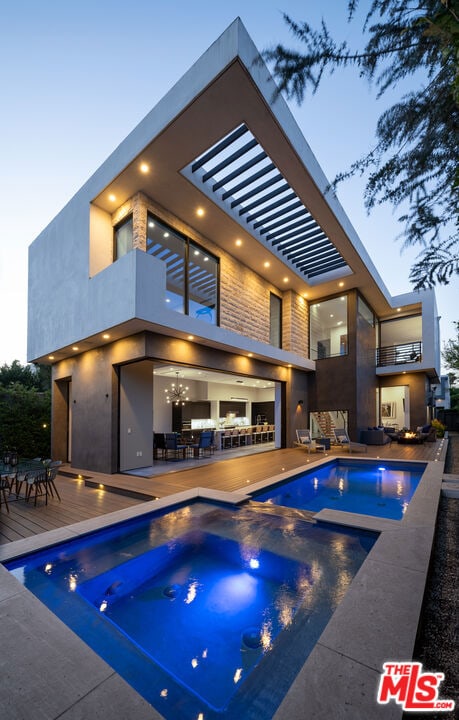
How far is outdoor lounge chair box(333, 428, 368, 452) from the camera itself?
447 inches

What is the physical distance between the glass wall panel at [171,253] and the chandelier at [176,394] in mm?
7258

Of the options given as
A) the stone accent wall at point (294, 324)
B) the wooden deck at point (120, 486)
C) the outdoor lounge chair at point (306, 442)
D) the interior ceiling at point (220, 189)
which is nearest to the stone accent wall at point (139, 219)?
the interior ceiling at point (220, 189)

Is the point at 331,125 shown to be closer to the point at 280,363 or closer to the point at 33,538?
the point at 33,538

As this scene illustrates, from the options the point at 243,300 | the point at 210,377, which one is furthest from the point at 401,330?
the point at 243,300

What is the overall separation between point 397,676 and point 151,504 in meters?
4.00

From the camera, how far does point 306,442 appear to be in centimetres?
1207

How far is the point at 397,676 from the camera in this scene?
1.78m

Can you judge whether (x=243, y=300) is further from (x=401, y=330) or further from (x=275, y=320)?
(x=401, y=330)

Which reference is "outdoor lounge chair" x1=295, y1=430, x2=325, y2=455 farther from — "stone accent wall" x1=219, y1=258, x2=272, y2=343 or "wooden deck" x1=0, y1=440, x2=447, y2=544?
A: "stone accent wall" x1=219, y1=258, x2=272, y2=343

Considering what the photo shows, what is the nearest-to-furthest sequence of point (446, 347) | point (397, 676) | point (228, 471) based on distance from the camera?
point (397, 676)
point (228, 471)
point (446, 347)

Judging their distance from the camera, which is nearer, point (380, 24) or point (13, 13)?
point (380, 24)

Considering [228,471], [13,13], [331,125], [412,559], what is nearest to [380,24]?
[331,125]

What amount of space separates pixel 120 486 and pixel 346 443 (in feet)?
30.8

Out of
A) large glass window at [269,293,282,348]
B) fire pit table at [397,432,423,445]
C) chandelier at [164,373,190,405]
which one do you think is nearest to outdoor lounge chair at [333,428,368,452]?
fire pit table at [397,432,423,445]
